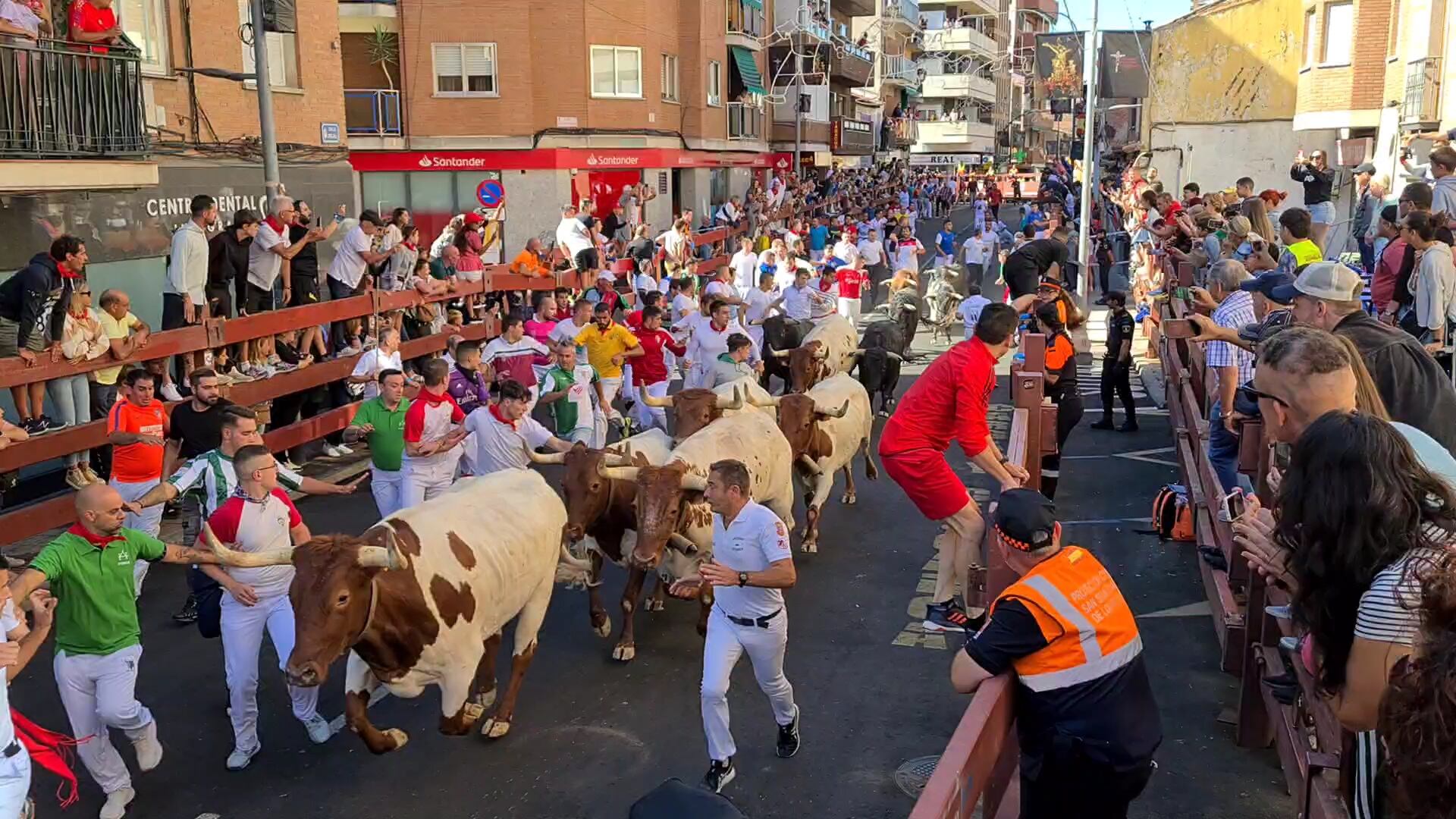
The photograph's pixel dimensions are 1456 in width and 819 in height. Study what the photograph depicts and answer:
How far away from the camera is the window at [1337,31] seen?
25594 millimetres

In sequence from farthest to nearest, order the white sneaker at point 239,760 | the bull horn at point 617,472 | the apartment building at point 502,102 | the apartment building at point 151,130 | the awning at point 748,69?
→ the awning at point 748,69 < the apartment building at point 502,102 < the apartment building at point 151,130 < the bull horn at point 617,472 < the white sneaker at point 239,760

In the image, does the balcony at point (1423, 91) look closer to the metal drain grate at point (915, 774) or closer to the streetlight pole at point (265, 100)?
the metal drain grate at point (915, 774)

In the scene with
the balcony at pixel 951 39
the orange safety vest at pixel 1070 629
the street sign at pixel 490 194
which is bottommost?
the orange safety vest at pixel 1070 629

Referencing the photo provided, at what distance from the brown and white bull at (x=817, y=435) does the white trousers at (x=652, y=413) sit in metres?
2.01

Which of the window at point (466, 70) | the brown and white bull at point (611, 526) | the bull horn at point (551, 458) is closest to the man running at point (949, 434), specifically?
the brown and white bull at point (611, 526)

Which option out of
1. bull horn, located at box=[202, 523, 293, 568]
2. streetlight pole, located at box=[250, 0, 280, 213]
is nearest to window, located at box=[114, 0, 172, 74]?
streetlight pole, located at box=[250, 0, 280, 213]

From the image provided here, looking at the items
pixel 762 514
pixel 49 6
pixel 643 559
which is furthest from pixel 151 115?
pixel 762 514

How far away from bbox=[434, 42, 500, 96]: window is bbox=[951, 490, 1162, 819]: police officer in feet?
101

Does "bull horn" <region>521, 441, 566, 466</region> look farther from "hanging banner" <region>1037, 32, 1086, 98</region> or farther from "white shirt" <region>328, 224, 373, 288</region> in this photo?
"hanging banner" <region>1037, 32, 1086, 98</region>

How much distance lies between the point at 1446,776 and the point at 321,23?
2156cm

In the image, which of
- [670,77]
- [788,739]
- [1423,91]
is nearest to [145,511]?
[788,739]

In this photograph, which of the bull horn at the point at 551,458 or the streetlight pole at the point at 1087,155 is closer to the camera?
the bull horn at the point at 551,458

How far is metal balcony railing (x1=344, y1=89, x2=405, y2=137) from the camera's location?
3284cm

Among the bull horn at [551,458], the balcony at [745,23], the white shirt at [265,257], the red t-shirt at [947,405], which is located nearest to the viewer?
the red t-shirt at [947,405]
